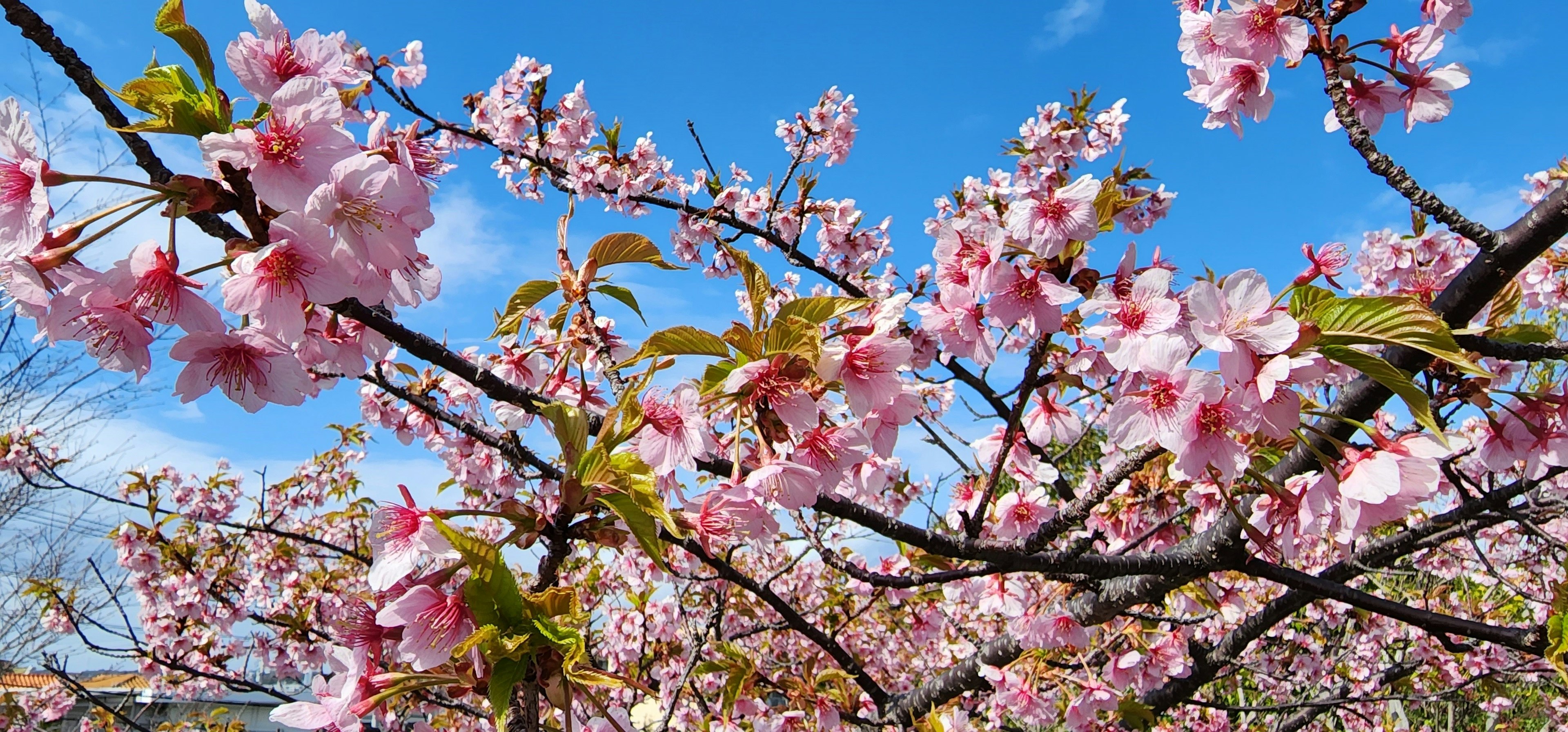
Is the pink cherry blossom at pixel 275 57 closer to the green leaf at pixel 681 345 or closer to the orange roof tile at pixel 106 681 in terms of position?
the green leaf at pixel 681 345

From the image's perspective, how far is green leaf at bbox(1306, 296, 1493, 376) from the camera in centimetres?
93

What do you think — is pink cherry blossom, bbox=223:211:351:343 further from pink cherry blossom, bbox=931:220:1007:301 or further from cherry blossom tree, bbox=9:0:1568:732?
pink cherry blossom, bbox=931:220:1007:301

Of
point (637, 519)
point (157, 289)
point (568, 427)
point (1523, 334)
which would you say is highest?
point (1523, 334)

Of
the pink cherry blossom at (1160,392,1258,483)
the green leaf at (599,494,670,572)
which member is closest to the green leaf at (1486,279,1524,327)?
the pink cherry blossom at (1160,392,1258,483)

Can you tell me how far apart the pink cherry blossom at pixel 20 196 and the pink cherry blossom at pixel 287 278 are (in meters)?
0.21

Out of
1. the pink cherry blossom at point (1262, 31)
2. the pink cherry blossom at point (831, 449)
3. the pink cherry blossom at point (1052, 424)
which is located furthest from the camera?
the pink cherry blossom at point (1052, 424)

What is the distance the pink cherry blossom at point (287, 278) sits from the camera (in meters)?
0.82

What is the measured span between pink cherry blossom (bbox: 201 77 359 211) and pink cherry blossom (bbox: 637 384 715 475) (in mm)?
485

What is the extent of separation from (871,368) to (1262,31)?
1170 millimetres

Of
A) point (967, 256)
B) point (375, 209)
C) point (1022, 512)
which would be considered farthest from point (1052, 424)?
point (375, 209)

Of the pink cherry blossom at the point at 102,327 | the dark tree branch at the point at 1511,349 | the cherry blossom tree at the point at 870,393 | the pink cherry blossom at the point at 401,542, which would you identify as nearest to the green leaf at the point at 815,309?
the cherry blossom tree at the point at 870,393

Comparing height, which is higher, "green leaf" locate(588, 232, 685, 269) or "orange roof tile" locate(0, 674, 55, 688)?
"orange roof tile" locate(0, 674, 55, 688)

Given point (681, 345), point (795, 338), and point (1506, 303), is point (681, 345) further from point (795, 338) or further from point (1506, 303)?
point (1506, 303)

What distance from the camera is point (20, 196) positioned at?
904mm
